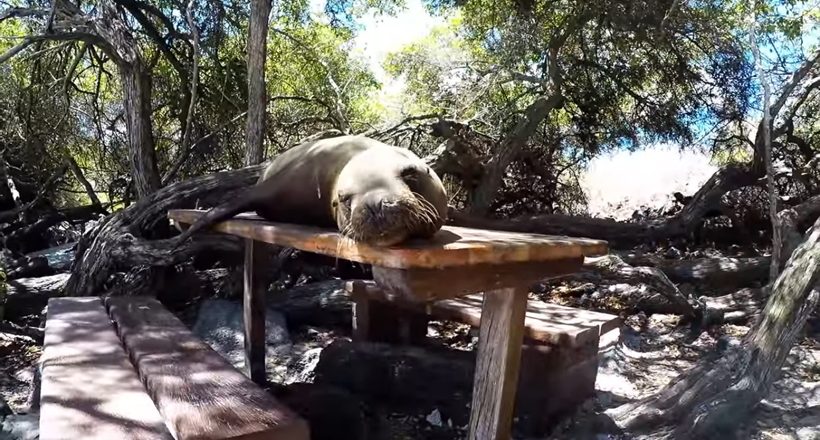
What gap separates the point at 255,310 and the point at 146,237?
1.64m

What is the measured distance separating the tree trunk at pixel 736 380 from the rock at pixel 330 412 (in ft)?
3.56

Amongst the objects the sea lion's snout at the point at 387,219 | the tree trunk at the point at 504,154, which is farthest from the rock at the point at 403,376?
the tree trunk at the point at 504,154

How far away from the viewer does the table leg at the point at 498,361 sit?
79.0 inches

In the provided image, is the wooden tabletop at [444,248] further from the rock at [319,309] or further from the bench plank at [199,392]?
the rock at [319,309]

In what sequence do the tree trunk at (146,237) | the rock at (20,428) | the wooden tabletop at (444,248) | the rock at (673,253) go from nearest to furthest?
the wooden tabletop at (444,248) < the rock at (20,428) < the tree trunk at (146,237) < the rock at (673,253)

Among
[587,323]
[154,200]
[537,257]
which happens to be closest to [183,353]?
[537,257]

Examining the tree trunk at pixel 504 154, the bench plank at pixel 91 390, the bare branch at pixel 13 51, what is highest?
the bare branch at pixel 13 51

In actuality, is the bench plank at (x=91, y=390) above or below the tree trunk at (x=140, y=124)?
below

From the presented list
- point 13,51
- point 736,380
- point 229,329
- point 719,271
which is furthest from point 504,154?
point 13,51

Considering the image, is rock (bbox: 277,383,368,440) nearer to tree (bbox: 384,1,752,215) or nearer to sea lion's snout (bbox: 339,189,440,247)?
sea lion's snout (bbox: 339,189,440,247)

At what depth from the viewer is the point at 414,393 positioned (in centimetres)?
314

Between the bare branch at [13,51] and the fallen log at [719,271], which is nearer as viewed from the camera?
the bare branch at [13,51]

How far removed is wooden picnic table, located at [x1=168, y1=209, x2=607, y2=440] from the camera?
1.56 metres

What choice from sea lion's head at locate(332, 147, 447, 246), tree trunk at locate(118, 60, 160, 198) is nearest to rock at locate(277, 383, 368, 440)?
sea lion's head at locate(332, 147, 447, 246)
